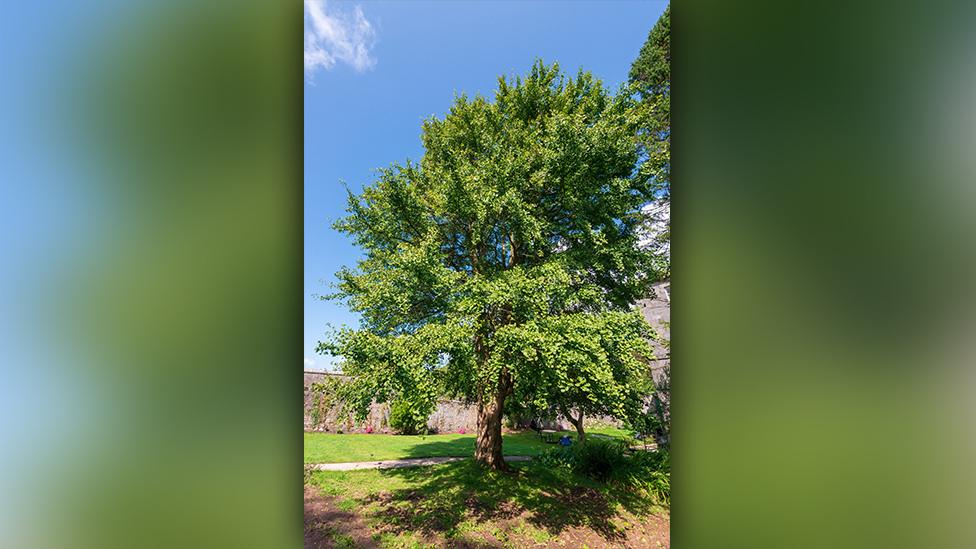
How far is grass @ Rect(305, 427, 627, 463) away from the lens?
104 inches

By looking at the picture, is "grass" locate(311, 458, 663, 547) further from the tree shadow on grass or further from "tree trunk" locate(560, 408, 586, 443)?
"tree trunk" locate(560, 408, 586, 443)

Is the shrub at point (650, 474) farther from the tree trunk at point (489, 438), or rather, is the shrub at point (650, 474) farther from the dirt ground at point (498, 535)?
the tree trunk at point (489, 438)

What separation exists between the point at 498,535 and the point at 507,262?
2003 mm

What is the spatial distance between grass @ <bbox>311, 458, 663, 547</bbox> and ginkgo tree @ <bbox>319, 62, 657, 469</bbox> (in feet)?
1.10

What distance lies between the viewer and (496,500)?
2.37m

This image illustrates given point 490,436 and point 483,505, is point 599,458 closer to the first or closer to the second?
point 490,436

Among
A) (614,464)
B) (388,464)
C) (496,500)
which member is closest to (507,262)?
(496,500)

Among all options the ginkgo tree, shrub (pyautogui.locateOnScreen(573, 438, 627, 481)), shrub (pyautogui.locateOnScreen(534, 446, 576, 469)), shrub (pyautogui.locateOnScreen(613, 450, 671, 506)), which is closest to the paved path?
shrub (pyautogui.locateOnScreen(534, 446, 576, 469))

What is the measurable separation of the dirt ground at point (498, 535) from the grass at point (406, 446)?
19.8 inches

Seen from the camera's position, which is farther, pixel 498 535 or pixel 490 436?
pixel 490 436

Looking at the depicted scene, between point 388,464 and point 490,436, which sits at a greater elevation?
point 490,436
